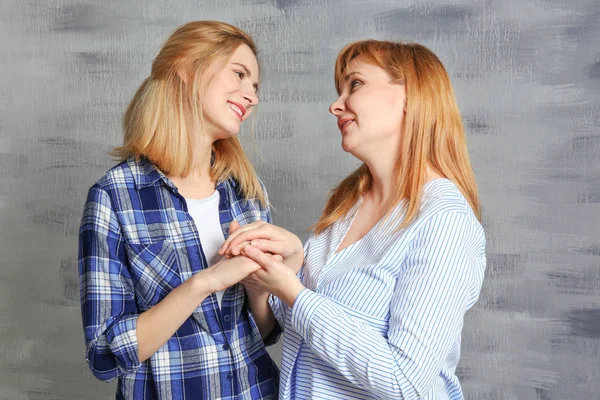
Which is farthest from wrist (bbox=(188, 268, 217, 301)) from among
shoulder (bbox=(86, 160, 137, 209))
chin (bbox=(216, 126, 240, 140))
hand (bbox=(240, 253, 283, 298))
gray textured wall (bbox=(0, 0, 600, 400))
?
gray textured wall (bbox=(0, 0, 600, 400))

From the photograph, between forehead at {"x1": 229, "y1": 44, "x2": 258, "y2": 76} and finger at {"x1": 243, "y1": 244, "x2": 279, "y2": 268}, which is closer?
finger at {"x1": 243, "y1": 244, "x2": 279, "y2": 268}

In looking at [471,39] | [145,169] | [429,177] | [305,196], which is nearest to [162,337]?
[145,169]

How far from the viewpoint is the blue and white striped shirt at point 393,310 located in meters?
1.28

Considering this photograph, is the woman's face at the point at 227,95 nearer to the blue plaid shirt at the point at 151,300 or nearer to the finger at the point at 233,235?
the blue plaid shirt at the point at 151,300

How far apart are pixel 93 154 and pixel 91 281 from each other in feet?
4.88

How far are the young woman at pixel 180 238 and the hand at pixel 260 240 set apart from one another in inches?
1.3

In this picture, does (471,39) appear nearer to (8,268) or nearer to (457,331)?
(457,331)

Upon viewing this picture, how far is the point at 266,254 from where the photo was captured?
4.74ft

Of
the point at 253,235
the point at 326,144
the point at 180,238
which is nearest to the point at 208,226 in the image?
the point at 180,238

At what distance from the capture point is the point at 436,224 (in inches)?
52.4

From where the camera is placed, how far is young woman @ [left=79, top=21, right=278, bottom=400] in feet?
4.66

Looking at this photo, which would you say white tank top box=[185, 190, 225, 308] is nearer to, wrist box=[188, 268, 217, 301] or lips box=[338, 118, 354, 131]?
wrist box=[188, 268, 217, 301]

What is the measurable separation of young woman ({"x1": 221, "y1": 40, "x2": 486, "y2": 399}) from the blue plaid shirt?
0.13 metres

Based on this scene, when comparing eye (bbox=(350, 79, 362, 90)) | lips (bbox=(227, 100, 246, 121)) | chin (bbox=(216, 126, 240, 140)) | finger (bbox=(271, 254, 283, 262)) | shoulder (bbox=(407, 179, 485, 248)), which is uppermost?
eye (bbox=(350, 79, 362, 90))
